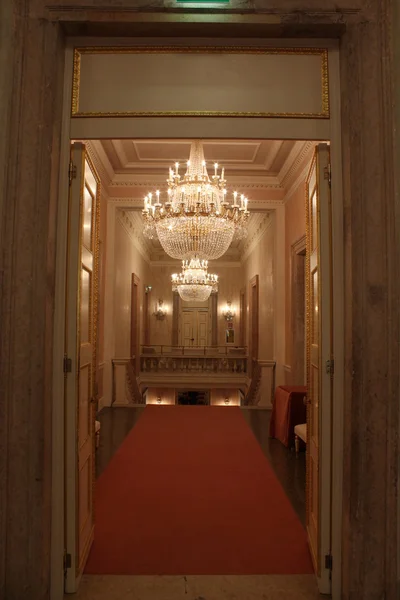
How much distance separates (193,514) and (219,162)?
5.46 metres

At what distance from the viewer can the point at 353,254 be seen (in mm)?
1945

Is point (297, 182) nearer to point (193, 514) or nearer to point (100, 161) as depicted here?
point (100, 161)

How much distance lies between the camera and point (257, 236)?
1035 cm

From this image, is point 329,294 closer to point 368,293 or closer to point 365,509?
point 368,293

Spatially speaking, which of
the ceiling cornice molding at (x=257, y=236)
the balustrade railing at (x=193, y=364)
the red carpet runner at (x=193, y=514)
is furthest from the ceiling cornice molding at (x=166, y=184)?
the balustrade railing at (x=193, y=364)

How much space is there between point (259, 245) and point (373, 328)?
8.27 meters

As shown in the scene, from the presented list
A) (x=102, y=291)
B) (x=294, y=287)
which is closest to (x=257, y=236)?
(x=294, y=287)

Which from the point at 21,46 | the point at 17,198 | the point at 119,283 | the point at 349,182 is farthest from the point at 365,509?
the point at 119,283

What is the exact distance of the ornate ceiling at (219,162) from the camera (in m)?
6.09

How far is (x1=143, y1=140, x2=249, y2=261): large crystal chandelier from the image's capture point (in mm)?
5133

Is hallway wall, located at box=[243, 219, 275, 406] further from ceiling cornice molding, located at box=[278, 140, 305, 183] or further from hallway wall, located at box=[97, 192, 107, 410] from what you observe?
hallway wall, located at box=[97, 192, 107, 410]

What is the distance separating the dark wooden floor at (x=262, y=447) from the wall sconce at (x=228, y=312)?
7.99 meters

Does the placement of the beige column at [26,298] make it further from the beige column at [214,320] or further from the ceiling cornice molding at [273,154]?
the beige column at [214,320]

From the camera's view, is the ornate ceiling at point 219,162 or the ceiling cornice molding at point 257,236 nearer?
the ornate ceiling at point 219,162
